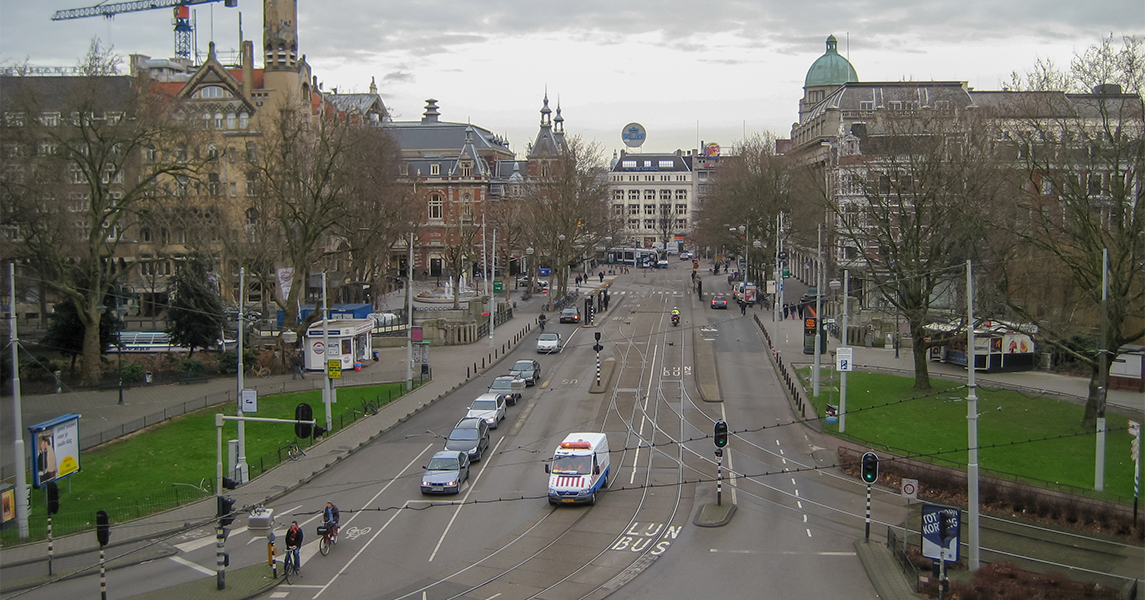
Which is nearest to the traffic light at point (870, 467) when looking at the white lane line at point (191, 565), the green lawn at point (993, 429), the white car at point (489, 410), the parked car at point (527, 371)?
the green lawn at point (993, 429)

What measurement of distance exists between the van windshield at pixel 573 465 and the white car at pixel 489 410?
9091mm

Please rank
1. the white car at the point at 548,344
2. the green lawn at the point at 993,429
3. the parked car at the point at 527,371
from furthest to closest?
1. the white car at the point at 548,344
2. the parked car at the point at 527,371
3. the green lawn at the point at 993,429

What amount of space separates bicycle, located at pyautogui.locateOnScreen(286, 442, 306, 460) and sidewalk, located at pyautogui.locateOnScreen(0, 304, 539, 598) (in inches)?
14.2

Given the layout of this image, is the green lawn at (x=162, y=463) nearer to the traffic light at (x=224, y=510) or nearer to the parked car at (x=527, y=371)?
the parked car at (x=527, y=371)

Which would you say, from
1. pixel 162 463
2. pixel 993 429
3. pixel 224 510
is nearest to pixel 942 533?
pixel 993 429

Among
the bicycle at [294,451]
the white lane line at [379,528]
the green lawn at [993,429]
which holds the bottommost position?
the white lane line at [379,528]

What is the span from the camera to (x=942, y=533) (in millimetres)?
22703

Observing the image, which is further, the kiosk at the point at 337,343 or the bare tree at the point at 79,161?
the kiosk at the point at 337,343

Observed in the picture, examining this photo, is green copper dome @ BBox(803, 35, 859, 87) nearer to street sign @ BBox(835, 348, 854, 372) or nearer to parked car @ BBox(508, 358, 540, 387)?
parked car @ BBox(508, 358, 540, 387)

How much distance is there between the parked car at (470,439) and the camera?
34875 millimetres

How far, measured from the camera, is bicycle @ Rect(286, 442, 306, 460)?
118ft

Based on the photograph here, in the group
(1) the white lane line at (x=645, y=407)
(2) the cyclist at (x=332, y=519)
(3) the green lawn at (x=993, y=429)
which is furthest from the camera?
(1) the white lane line at (x=645, y=407)

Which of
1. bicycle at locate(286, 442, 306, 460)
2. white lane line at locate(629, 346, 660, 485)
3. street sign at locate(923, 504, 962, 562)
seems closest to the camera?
street sign at locate(923, 504, 962, 562)

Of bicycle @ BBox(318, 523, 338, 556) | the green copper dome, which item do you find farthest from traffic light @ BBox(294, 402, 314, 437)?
the green copper dome
